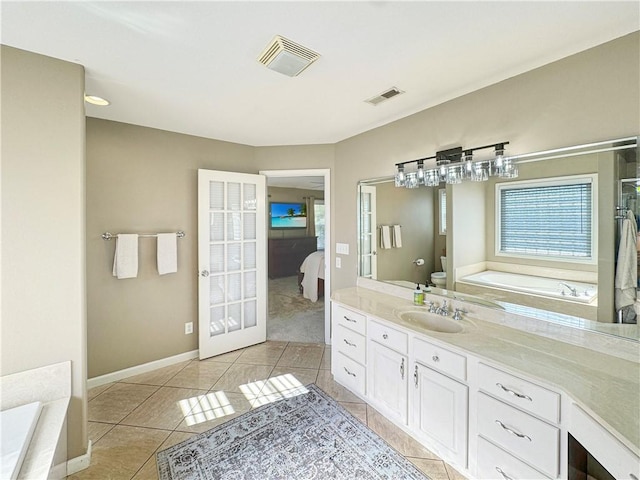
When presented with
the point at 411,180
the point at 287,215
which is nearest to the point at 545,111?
the point at 411,180

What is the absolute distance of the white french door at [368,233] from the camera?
109 inches

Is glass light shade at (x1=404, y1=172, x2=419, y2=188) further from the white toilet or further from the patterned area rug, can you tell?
the patterned area rug

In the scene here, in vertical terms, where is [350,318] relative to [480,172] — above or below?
below

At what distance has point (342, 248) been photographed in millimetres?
→ 3123

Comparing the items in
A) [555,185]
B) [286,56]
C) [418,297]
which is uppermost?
[286,56]

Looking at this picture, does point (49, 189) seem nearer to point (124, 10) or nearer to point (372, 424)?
point (124, 10)

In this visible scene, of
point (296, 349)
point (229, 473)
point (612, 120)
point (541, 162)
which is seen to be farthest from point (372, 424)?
point (612, 120)

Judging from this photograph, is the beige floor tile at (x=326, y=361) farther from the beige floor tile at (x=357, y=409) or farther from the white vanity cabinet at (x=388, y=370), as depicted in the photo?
the white vanity cabinet at (x=388, y=370)

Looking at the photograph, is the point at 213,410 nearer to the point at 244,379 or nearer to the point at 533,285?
the point at 244,379

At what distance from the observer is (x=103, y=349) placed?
2520mm

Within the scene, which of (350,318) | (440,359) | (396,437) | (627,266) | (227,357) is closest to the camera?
(627,266)

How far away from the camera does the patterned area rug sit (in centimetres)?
159

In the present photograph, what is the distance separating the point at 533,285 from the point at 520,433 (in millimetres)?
863

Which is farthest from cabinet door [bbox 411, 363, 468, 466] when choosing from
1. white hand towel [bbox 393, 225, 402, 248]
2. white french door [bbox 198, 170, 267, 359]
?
white french door [bbox 198, 170, 267, 359]
